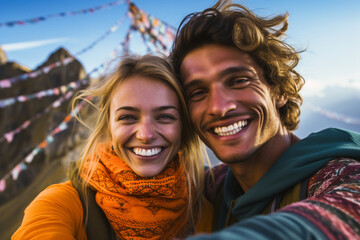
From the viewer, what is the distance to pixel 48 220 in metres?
1.34

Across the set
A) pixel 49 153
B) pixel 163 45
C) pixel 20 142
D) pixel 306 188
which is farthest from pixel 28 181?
pixel 306 188

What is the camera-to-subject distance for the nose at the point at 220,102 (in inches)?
69.1

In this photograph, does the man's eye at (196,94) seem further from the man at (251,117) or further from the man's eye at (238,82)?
the man's eye at (238,82)

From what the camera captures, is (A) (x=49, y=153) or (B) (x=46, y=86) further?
(B) (x=46, y=86)

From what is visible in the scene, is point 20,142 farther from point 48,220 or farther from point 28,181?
point 48,220

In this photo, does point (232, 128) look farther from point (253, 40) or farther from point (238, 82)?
point (253, 40)

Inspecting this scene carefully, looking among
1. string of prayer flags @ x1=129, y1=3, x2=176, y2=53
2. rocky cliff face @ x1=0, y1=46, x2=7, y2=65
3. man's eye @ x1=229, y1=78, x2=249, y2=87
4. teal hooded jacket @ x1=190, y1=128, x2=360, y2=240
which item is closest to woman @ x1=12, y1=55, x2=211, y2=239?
man's eye @ x1=229, y1=78, x2=249, y2=87

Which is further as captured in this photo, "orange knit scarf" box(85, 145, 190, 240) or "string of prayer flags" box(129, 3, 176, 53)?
"string of prayer flags" box(129, 3, 176, 53)

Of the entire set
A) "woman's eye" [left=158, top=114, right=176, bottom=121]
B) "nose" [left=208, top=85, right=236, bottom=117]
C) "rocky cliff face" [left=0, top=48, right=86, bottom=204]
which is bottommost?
"rocky cliff face" [left=0, top=48, right=86, bottom=204]

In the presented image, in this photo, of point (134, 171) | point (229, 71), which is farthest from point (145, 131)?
point (229, 71)

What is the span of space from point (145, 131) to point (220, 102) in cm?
57

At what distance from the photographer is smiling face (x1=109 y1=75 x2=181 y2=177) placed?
1707mm

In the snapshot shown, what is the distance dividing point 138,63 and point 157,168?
83cm

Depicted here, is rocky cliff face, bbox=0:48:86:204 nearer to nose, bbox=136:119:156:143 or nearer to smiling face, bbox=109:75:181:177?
smiling face, bbox=109:75:181:177
